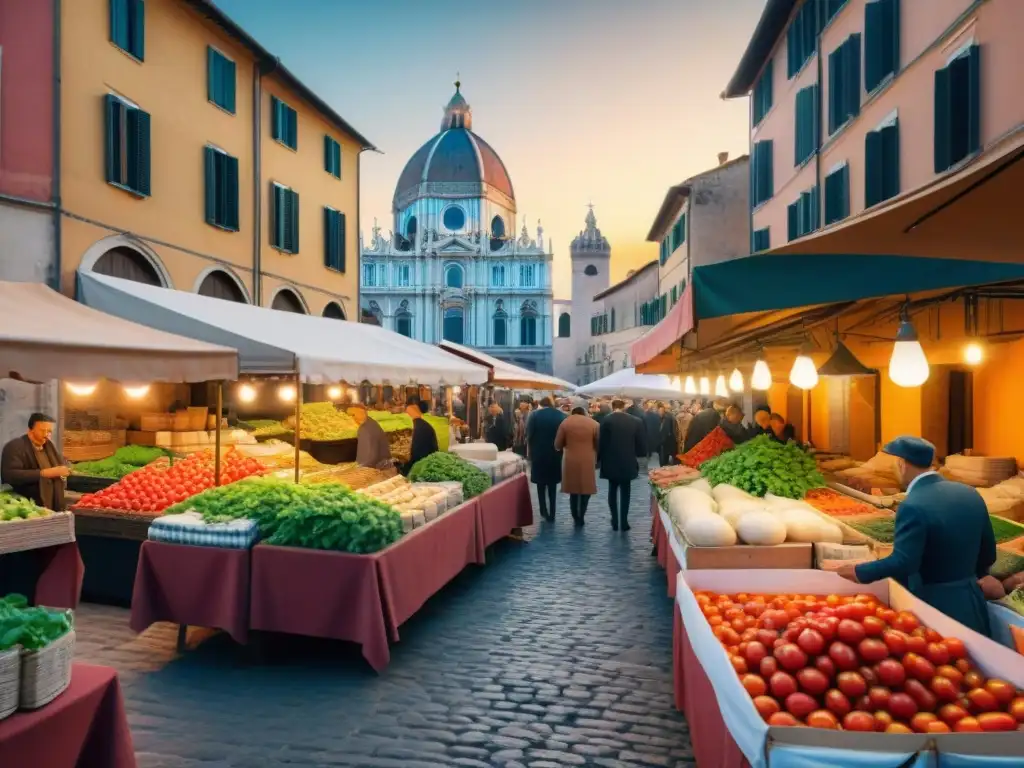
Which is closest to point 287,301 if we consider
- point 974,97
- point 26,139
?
point 26,139

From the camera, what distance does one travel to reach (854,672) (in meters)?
2.77

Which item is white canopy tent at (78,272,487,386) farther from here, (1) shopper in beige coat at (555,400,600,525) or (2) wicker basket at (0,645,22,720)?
(2) wicker basket at (0,645,22,720)

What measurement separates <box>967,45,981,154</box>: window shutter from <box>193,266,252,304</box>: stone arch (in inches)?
473

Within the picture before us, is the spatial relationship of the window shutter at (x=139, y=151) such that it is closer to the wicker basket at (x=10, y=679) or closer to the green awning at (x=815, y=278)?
the green awning at (x=815, y=278)

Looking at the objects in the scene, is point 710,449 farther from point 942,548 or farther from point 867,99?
point 867,99

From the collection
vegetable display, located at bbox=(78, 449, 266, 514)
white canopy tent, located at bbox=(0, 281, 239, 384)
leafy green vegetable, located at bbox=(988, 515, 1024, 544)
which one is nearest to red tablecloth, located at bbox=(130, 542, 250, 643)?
vegetable display, located at bbox=(78, 449, 266, 514)

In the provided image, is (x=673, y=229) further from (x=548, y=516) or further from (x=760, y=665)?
(x=760, y=665)

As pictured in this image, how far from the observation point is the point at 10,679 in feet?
8.02

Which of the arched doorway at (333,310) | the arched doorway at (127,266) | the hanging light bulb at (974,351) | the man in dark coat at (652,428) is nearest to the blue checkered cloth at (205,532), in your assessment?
the hanging light bulb at (974,351)

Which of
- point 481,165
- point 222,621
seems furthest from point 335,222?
point 481,165

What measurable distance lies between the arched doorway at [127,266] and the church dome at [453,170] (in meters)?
54.1

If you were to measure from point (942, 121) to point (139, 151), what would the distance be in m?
11.8

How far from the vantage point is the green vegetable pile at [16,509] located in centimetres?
518

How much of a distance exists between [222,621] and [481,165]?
6474 centimetres
